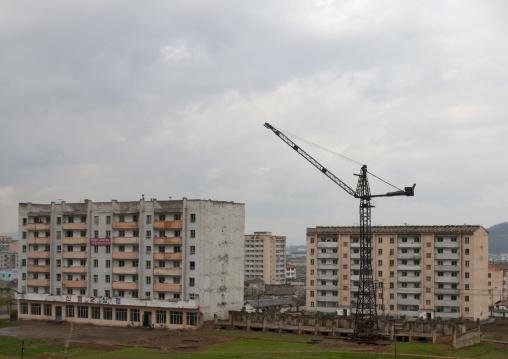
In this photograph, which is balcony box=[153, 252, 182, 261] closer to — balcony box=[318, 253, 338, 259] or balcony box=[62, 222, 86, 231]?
balcony box=[62, 222, 86, 231]

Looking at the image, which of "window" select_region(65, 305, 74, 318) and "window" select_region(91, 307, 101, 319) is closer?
"window" select_region(91, 307, 101, 319)

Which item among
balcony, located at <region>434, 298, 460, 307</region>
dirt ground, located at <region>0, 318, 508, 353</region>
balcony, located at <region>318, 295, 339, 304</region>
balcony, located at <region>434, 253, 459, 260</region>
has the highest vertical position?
balcony, located at <region>434, 253, 459, 260</region>

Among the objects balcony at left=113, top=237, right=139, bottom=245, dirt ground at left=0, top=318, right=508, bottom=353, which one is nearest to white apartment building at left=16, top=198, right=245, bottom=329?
balcony at left=113, top=237, right=139, bottom=245

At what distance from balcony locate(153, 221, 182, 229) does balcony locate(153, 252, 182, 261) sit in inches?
161

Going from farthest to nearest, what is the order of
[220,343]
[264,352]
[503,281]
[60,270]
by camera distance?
[503,281], [60,270], [220,343], [264,352]

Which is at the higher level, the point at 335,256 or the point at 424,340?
the point at 335,256

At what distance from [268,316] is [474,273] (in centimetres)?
4381

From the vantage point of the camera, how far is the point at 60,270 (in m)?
100

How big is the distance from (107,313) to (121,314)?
285cm

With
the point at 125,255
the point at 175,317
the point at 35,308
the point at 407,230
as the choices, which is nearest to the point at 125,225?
the point at 125,255

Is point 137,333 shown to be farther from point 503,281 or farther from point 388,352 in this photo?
point 503,281

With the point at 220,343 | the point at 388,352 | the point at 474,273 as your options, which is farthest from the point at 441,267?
the point at 220,343

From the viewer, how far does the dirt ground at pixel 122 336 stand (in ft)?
241

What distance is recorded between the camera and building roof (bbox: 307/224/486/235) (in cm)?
10928
